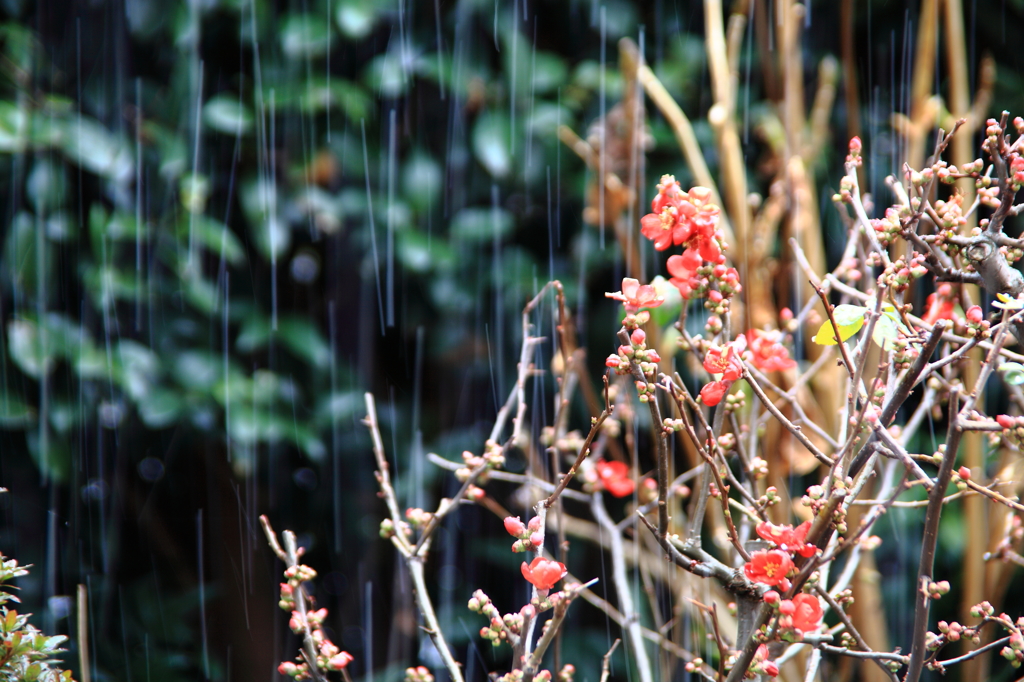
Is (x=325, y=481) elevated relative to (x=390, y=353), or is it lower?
lower

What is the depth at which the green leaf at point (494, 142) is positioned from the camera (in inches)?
60.5

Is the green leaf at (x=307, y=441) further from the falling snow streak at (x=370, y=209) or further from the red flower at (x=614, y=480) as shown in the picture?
the red flower at (x=614, y=480)

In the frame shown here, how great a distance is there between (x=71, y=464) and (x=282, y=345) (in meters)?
0.46

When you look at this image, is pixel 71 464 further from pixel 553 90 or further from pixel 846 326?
pixel 846 326

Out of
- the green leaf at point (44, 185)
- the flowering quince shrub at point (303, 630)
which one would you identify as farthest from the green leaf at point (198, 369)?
the flowering quince shrub at point (303, 630)

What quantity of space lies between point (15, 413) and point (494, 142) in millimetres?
1083

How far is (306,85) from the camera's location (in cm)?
154

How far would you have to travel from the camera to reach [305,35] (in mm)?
1529

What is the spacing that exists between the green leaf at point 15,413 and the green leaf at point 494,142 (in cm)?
102

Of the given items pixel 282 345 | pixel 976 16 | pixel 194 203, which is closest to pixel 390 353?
pixel 282 345

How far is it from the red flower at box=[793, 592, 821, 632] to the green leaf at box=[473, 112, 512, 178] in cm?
110

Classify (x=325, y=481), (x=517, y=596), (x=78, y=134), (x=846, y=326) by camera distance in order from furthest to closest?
(x=517, y=596)
(x=325, y=481)
(x=78, y=134)
(x=846, y=326)

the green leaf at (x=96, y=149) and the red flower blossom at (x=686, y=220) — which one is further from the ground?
the green leaf at (x=96, y=149)

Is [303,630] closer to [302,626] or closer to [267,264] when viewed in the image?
[302,626]
